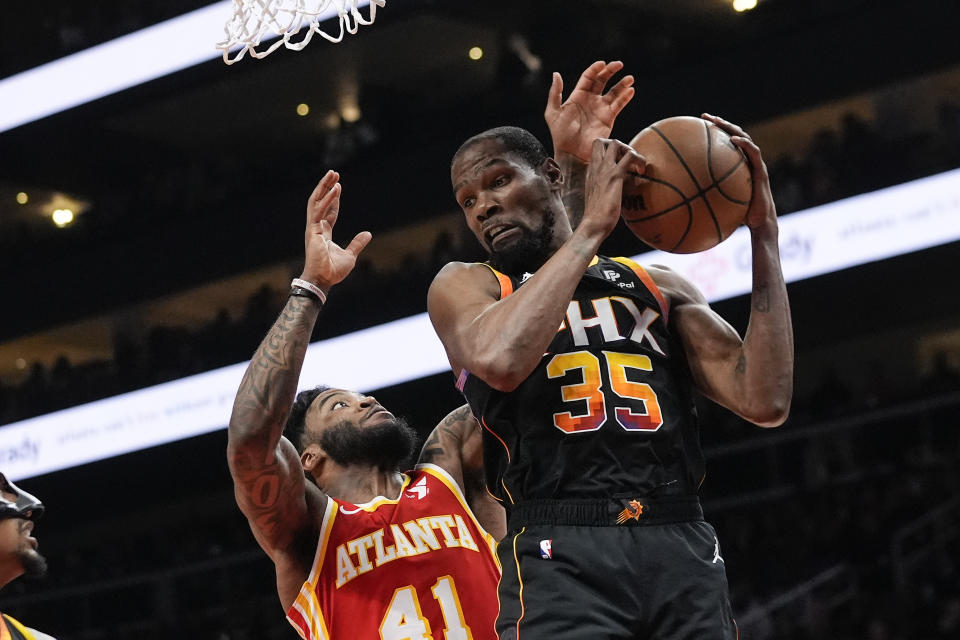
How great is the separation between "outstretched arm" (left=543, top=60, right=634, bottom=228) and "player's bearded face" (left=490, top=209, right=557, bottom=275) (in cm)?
22

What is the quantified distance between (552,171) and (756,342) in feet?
2.28

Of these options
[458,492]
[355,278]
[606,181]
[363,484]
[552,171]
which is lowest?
[458,492]

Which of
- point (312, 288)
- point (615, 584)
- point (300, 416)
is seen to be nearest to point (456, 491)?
point (300, 416)

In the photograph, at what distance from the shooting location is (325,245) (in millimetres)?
3797

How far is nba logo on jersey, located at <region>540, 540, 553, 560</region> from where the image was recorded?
9.45ft

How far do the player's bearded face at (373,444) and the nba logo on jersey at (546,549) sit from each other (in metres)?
1.50

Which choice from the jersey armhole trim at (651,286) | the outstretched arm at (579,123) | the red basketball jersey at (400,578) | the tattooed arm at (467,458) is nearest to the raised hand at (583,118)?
the outstretched arm at (579,123)

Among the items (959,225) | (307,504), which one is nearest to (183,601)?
(959,225)

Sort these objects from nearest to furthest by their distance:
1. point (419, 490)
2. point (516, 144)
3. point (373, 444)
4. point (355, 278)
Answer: point (516, 144), point (419, 490), point (373, 444), point (355, 278)

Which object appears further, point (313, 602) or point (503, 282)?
point (313, 602)

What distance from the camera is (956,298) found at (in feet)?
50.0

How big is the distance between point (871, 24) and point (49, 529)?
12696 mm

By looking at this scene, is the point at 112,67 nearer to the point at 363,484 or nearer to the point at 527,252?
the point at 363,484

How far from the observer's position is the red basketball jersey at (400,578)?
3.96m
